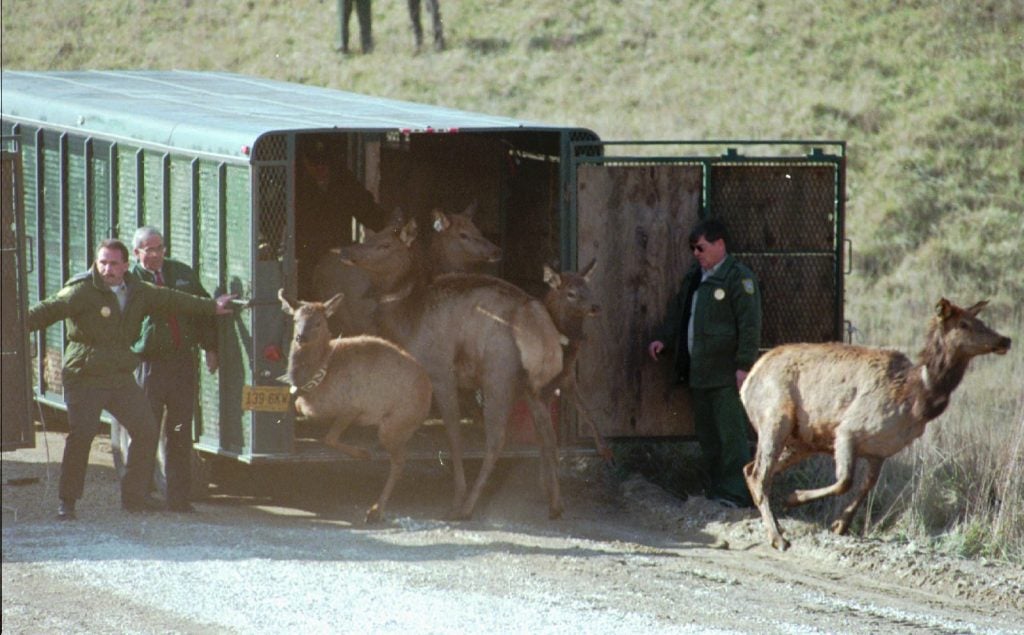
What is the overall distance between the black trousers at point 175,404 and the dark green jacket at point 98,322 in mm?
396

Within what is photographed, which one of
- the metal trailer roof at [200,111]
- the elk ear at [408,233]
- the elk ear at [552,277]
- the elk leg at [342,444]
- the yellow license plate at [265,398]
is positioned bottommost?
the elk leg at [342,444]

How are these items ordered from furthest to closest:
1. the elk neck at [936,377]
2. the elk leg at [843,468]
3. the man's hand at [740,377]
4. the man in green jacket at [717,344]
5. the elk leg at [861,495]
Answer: the man's hand at [740,377] < the man in green jacket at [717,344] < the elk leg at [861,495] < the elk leg at [843,468] < the elk neck at [936,377]

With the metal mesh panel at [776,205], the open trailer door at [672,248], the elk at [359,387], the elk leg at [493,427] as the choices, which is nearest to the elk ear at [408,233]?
the elk at [359,387]

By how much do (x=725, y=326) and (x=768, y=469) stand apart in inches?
49.8

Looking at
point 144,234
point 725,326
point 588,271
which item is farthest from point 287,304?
point 725,326

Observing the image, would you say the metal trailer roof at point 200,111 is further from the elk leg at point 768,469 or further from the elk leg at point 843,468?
the elk leg at point 843,468

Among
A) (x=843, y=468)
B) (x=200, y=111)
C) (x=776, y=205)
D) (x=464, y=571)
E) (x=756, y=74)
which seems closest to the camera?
(x=464, y=571)

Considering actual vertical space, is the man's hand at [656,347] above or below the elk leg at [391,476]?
above

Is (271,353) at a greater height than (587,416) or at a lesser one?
greater

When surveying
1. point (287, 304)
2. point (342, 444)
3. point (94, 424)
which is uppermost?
point (287, 304)

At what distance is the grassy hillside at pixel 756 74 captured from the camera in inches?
1088

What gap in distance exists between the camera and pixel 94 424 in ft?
38.3

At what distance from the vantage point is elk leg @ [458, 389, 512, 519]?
39.5ft

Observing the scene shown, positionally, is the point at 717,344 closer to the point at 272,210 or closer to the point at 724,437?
the point at 724,437
